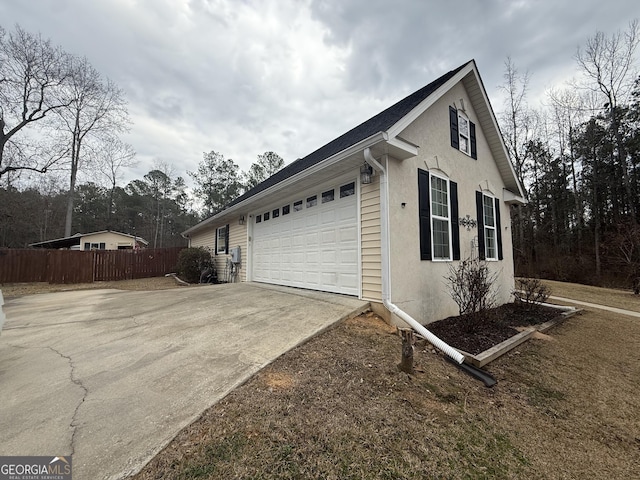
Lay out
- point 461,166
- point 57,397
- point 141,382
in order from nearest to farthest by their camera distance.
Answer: point 57,397, point 141,382, point 461,166

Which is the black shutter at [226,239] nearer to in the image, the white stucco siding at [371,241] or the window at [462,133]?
the white stucco siding at [371,241]

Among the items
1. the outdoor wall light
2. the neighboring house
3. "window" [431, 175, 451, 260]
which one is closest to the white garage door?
the outdoor wall light

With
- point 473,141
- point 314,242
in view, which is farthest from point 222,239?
point 473,141

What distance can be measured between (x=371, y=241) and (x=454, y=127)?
4.04 metres

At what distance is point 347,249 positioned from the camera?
5.53 metres

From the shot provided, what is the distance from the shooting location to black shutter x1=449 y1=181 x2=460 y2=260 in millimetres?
6102

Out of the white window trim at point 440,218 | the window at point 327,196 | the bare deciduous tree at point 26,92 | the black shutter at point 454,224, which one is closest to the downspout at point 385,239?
the white window trim at point 440,218

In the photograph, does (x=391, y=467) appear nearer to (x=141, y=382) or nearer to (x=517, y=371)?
(x=141, y=382)

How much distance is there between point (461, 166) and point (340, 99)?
621 centimetres

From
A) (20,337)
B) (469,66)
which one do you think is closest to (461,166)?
(469,66)

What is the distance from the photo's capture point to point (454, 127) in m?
6.63

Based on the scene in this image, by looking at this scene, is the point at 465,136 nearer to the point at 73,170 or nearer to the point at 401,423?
the point at 401,423

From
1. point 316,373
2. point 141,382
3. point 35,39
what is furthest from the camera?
point 35,39

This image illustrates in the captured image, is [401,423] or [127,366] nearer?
[401,423]
